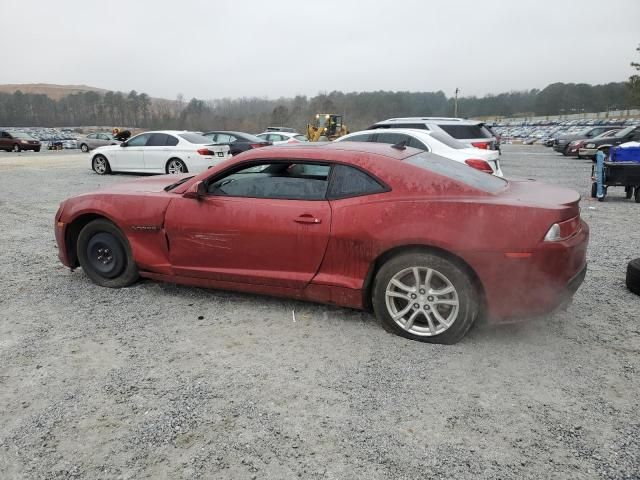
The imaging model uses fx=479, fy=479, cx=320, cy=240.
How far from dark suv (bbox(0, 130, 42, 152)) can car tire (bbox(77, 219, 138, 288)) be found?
32.9 meters

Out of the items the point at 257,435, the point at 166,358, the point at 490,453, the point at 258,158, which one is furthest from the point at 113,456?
the point at 258,158

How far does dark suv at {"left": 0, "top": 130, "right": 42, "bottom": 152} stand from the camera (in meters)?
31.7

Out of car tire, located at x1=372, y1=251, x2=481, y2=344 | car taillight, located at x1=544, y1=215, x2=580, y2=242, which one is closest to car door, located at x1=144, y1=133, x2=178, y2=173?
car tire, located at x1=372, y1=251, x2=481, y2=344

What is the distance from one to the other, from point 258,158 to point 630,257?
4545 mm

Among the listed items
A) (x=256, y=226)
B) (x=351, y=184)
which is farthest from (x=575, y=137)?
(x=256, y=226)

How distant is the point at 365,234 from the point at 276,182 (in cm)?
93

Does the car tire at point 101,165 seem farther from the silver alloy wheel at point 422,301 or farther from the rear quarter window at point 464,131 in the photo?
the silver alloy wheel at point 422,301

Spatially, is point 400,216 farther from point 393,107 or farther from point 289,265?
point 393,107

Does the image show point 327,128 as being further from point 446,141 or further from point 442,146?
point 442,146

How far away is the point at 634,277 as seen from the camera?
171 inches

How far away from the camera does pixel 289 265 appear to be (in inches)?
147

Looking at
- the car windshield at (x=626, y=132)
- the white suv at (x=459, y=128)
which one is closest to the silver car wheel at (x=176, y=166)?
the white suv at (x=459, y=128)

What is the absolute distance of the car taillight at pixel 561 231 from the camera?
3128 millimetres

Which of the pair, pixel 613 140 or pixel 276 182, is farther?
pixel 613 140
